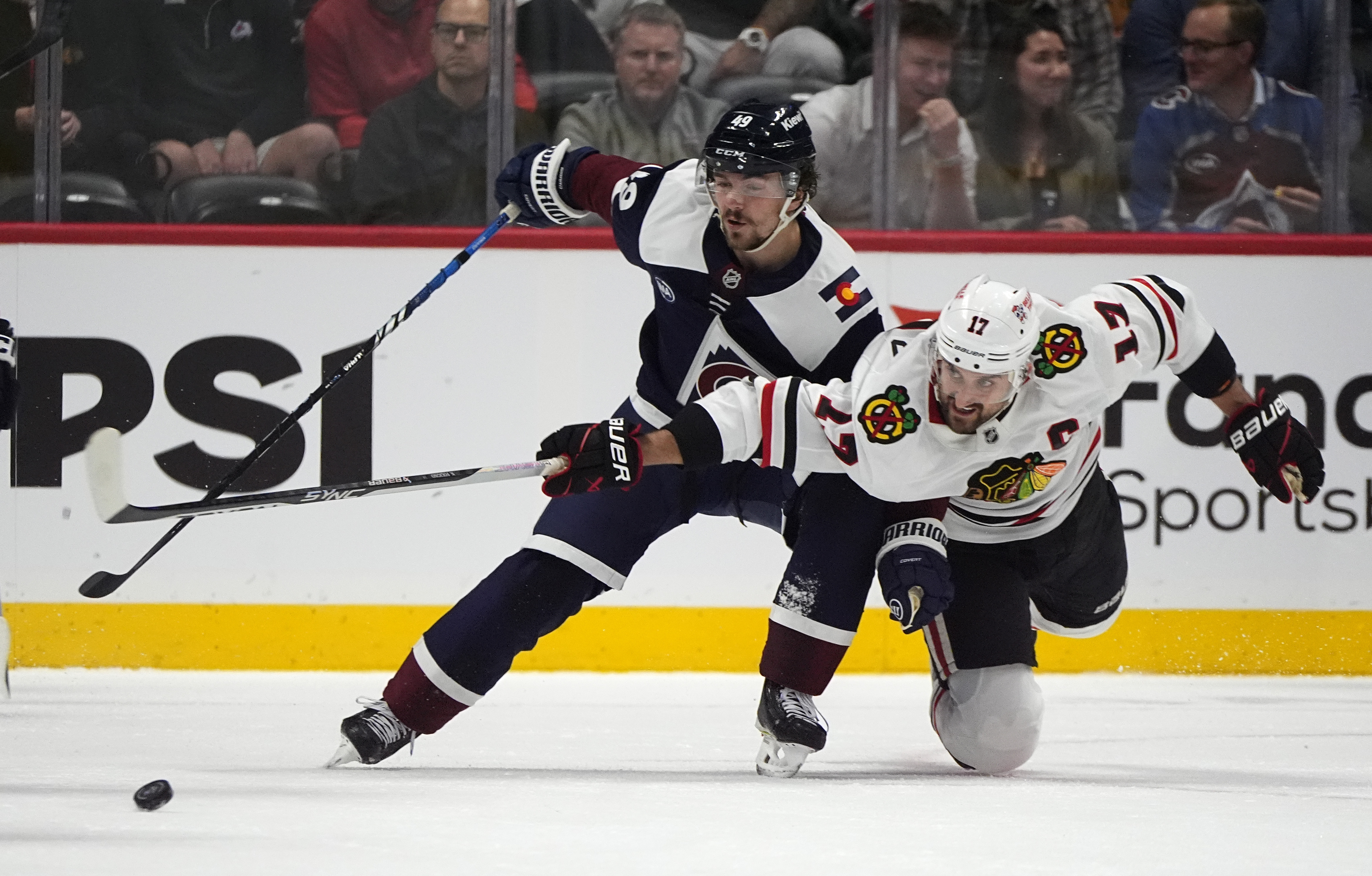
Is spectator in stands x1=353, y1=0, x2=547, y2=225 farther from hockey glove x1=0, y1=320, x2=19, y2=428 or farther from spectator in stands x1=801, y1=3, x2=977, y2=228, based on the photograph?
hockey glove x1=0, y1=320, x2=19, y2=428

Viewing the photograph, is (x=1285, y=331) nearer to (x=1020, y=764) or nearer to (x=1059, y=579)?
(x=1059, y=579)

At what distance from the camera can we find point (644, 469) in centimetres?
272

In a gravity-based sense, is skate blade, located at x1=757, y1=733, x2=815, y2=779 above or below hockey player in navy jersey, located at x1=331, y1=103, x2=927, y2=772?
below

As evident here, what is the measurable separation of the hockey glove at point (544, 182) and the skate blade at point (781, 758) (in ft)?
3.58

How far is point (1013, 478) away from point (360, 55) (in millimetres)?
2523

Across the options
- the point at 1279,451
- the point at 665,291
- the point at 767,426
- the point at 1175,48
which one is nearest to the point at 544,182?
the point at 665,291

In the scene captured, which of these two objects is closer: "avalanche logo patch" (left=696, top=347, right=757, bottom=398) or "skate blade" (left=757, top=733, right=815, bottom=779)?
"skate blade" (left=757, top=733, right=815, bottom=779)

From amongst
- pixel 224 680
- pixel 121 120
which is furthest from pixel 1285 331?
pixel 121 120

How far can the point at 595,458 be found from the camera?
2482 millimetres

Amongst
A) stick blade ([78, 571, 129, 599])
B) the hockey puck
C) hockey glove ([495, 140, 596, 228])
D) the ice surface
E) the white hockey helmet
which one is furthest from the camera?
hockey glove ([495, 140, 596, 228])

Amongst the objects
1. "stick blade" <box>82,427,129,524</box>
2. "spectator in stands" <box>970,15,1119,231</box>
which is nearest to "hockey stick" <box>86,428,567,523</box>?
"stick blade" <box>82,427,129,524</box>

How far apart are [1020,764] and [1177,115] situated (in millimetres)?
2425

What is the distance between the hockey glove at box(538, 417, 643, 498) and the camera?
97.6 inches

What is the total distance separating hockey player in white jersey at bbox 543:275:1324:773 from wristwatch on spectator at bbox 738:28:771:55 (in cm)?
193
